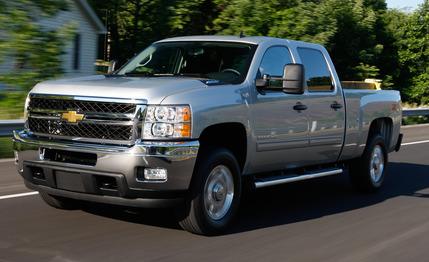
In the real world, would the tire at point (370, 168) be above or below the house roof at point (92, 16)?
below

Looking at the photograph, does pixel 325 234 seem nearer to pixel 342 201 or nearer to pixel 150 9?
pixel 342 201

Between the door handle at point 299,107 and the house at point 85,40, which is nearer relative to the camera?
the door handle at point 299,107

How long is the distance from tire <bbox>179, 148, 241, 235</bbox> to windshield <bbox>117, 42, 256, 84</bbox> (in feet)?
2.95

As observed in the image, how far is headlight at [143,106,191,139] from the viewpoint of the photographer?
5.74 metres

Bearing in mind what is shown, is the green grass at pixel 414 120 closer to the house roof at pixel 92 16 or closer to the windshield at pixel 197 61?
the house roof at pixel 92 16

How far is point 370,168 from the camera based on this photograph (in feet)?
30.5

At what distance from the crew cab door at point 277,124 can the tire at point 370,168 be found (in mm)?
1763

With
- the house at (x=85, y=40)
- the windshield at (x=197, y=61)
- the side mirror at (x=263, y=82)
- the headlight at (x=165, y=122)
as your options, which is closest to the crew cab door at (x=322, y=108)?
the side mirror at (x=263, y=82)

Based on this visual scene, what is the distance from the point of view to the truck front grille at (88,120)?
18.9 ft

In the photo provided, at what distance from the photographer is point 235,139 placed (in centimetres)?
671

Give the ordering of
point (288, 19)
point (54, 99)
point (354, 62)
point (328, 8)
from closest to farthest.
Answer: point (54, 99), point (288, 19), point (328, 8), point (354, 62)

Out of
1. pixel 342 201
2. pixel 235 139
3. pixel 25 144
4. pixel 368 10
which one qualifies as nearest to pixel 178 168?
pixel 235 139

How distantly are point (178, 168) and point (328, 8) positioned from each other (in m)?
24.3

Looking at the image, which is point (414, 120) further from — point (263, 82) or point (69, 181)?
point (69, 181)
